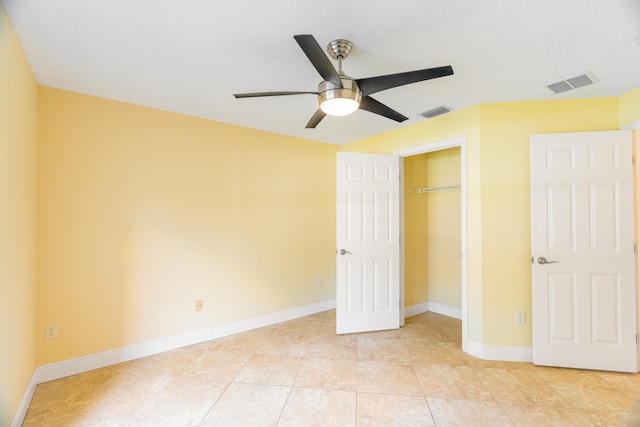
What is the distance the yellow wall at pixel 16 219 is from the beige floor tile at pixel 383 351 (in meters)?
2.49

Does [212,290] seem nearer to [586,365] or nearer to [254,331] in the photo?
[254,331]

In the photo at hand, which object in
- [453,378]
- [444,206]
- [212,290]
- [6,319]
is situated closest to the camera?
[6,319]

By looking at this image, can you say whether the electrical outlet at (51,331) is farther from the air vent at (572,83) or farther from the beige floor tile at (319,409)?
the air vent at (572,83)

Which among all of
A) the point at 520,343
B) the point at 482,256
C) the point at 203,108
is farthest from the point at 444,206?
the point at 203,108

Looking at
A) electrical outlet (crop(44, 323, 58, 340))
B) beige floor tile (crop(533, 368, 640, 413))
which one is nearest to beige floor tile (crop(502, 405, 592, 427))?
beige floor tile (crop(533, 368, 640, 413))

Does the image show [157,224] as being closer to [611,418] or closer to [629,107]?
[611,418]

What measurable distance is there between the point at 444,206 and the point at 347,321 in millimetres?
2099

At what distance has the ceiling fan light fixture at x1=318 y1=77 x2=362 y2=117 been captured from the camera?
1648 millimetres

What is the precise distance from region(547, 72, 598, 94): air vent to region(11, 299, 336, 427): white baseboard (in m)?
3.57

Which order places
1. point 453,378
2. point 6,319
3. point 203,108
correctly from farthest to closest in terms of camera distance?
1. point 203,108
2. point 453,378
3. point 6,319

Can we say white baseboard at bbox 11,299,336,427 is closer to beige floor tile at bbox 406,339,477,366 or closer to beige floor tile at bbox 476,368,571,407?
beige floor tile at bbox 406,339,477,366

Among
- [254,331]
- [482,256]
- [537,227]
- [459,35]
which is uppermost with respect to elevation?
[459,35]

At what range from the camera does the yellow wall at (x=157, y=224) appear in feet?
7.70

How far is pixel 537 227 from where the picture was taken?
252cm
